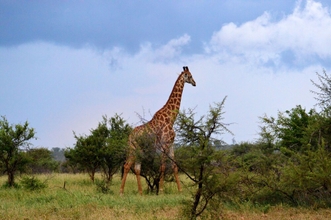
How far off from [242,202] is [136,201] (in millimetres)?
2361

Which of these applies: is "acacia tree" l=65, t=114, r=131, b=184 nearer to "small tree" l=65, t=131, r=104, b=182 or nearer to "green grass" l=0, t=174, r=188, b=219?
"small tree" l=65, t=131, r=104, b=182

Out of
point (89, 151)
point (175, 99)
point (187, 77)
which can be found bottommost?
point (89, 151)

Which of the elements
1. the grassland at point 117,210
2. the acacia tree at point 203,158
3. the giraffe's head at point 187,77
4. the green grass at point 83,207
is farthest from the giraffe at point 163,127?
the acacia tree at point 203,158

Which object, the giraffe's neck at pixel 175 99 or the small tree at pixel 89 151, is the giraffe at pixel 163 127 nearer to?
the giraffe's neck at pixel 175 99

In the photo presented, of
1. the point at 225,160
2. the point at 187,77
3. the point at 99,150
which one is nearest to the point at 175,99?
the point at 187,77

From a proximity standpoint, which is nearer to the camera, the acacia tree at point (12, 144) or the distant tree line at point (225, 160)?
the distant tree line at point (225, 160)

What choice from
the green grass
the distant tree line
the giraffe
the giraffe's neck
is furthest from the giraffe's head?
the green grass

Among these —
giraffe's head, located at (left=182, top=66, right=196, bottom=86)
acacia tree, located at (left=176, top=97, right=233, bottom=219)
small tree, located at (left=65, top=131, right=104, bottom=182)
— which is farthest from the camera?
small tree, located at (left=65, top=131, right=104, bottom=182)

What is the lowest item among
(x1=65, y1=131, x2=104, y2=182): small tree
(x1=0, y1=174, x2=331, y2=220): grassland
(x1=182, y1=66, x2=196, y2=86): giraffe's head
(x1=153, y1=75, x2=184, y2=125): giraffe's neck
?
(x1=0, y1=174, x2=331, y2=220): grassland

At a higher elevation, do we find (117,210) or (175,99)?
(175,99)

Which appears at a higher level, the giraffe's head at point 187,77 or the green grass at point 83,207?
the giraffe's head at point 187,77

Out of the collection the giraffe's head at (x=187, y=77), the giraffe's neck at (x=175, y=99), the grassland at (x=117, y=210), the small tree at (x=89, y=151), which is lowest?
the grassland at (x=117, y=210)

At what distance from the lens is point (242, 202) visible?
10.0m

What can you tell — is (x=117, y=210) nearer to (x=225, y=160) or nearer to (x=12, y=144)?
(x=225, y=160)
